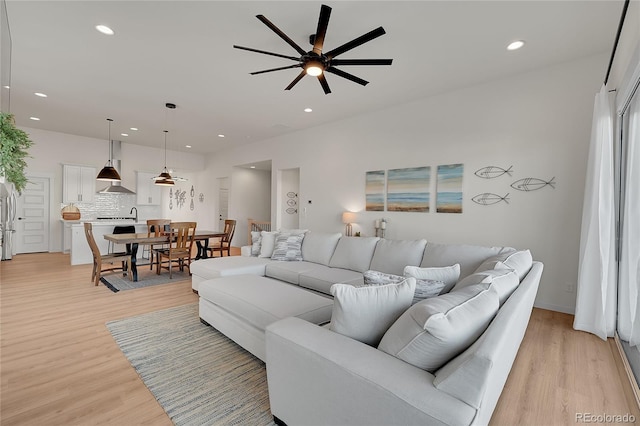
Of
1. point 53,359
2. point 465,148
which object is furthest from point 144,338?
point 465,148

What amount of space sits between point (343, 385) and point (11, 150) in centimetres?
180

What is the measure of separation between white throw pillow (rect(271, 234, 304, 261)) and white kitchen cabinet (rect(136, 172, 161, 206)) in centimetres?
642

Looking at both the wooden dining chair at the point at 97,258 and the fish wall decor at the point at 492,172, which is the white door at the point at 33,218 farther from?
the fish wall decor at the point at 492,172

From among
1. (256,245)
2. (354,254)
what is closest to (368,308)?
(354,254)

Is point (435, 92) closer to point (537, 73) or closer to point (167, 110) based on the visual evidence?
point (537, 73)

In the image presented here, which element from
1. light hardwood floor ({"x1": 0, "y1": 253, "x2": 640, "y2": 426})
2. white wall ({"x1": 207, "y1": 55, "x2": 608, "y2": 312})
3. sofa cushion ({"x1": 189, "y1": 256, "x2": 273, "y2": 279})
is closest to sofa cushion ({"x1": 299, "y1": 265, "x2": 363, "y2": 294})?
sofa cushion ({"x1": 189, "y1": 256, "x2": 273, "y2": 279})

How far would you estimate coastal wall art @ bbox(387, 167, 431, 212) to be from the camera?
4680 mm

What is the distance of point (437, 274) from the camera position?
195 centimetres

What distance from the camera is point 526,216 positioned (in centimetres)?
379

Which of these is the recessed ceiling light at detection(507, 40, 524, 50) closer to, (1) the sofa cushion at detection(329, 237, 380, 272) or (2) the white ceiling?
(2) the white ceiling

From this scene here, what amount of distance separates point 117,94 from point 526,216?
20.9ft

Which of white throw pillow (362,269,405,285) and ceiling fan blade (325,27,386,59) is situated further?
ceiling fan blade (325,27,386,59)

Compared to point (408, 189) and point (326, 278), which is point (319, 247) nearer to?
point (326, 278)

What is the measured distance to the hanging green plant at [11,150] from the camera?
1233 mm
